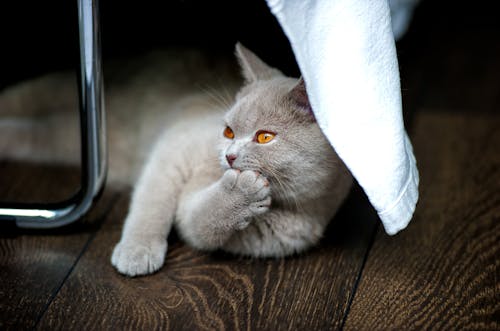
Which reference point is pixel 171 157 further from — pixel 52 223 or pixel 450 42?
pixel 450 42

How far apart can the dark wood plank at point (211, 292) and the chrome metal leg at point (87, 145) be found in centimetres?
10

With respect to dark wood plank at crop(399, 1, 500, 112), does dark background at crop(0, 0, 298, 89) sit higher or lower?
higher

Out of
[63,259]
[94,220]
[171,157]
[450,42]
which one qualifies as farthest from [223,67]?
[450,42]

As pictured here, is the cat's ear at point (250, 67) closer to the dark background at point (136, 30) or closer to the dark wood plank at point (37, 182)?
the dark background at point (136, 30)

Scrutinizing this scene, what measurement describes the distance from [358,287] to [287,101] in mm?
Answer: 393

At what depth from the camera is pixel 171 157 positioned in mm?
1337

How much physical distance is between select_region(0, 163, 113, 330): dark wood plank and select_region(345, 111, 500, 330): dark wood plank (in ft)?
1.85

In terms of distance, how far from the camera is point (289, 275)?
3.82 feet

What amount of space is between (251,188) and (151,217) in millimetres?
279

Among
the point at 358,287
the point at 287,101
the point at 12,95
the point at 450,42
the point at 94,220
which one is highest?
the point at 287,101

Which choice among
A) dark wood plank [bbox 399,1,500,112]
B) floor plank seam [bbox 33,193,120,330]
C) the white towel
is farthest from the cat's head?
dark wood plank [bbox 399,1,500,112]

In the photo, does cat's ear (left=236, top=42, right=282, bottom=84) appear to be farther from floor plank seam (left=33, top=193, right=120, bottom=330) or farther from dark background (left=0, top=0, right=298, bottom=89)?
floor plank seam (left=33, top=193, right=120, bottom=330)

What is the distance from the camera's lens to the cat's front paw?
3.42 ft

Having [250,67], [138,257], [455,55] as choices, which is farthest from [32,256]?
[455,55]
